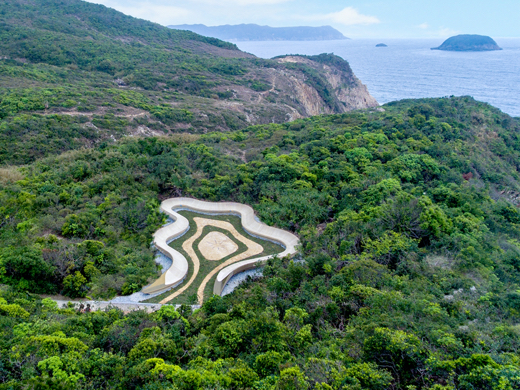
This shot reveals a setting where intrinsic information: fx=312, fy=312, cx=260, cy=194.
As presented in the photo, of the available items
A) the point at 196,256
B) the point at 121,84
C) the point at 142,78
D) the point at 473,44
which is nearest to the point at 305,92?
the point at 142,78

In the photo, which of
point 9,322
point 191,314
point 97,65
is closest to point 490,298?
point 191,314

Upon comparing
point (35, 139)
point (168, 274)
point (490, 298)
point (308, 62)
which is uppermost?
point (308, 62)

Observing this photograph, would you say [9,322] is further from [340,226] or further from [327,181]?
[327,181]

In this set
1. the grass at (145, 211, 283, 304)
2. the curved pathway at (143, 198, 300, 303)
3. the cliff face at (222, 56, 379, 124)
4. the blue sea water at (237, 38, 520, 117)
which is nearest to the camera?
the grass at (145, 211, 283, 304)

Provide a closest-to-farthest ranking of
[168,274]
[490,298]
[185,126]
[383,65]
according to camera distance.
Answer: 1. [490,298]
2. [168,274]
3. [185,126]
4. [383,65]

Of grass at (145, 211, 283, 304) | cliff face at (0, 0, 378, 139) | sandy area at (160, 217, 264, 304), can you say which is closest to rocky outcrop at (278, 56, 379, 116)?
cliff face at (0, 0, 378, 139)

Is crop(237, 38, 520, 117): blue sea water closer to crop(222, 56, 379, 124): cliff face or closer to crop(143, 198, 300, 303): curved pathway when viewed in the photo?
crop(222, 56, 379, 124): cliff face

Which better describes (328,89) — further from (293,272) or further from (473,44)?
(473,44)
